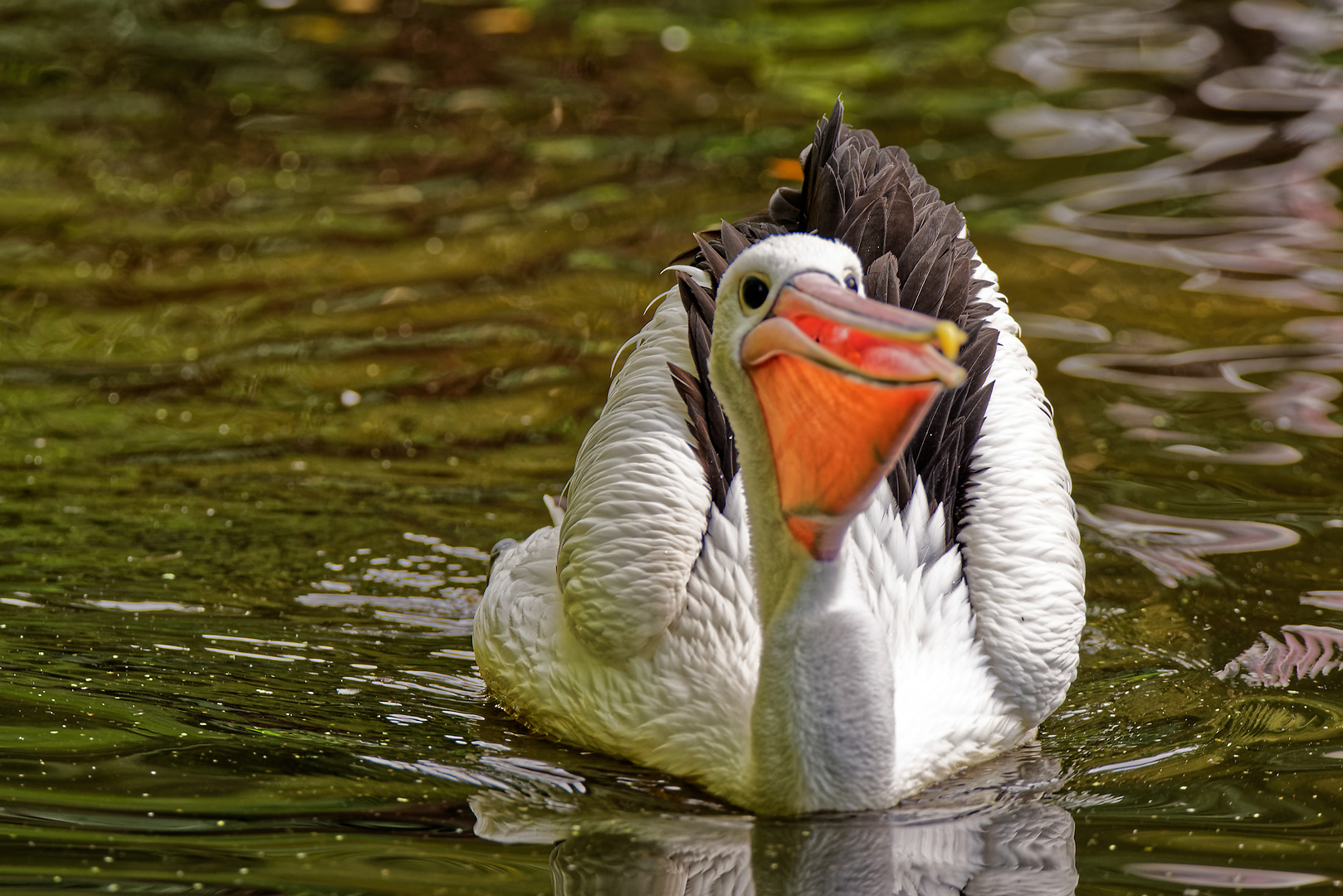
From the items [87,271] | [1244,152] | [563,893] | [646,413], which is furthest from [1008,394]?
[1244,152]

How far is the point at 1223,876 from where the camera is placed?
3.20 m

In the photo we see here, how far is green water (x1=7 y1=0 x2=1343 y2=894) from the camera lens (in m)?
3.39

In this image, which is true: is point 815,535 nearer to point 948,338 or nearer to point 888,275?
point 948,338

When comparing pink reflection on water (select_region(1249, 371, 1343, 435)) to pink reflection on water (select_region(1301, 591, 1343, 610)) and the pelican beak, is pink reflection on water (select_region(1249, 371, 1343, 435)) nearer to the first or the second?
pink reflection on water (select_region(1301, 591, 1343, 610))

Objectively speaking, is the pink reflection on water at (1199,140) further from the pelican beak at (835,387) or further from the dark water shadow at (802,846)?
the pelican beak at (835,387)

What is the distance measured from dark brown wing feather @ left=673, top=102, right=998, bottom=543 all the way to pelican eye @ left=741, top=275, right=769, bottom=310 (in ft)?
2.17

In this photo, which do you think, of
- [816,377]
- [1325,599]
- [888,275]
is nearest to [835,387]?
[816,377]

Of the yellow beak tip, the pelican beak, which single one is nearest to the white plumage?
the pelican beak

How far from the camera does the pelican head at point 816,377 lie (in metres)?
2.89

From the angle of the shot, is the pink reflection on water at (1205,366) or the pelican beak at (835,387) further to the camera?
the pink reflection on water at (1205,366)

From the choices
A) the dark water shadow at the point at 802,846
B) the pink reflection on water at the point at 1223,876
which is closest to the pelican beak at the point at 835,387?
the dark water shadow at the point at 802,846

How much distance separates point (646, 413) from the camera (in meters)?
3.95

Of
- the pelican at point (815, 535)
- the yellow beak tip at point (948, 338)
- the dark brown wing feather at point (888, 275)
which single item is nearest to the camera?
the yellow beak tip at point (948, 338)

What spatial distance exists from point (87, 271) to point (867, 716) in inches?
204
